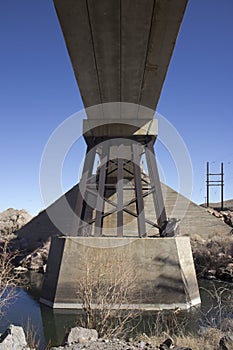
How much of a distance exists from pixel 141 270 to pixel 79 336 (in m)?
4.54

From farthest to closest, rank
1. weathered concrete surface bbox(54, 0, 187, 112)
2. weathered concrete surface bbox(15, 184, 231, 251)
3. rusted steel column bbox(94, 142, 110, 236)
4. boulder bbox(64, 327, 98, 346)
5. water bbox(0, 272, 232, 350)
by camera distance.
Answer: weathered concrete surface bbox(15, 184, 231, 251) < rusted steel column bbox(94, 142, 110, 236) < water bbox(0, 272, 232, 350) < weathered concrete surface bbox(54, 0, 187, 112) < boulder bbox(64, 327, 98, 346)

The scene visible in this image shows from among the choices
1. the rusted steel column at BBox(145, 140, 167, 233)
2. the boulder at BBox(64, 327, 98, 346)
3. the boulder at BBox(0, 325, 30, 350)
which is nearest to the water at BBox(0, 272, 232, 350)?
the boulder at BBox(64, 327, 98, 346)

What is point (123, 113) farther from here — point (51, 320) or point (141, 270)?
point (51, 320)

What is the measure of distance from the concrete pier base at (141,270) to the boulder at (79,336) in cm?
379

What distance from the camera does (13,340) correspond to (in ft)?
16.4

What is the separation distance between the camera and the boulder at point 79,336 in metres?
5.40

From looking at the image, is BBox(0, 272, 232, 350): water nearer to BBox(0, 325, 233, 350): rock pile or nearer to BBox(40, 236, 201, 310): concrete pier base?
BBox(40, 236, 201, 310): concrete pier base

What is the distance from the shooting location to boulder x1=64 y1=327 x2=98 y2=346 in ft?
17.7

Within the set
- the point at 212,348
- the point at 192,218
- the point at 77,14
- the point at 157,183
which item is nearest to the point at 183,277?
the point at 157,183

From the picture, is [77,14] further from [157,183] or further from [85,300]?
[157,183]

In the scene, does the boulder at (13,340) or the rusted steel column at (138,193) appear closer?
the boulder at (13,340)

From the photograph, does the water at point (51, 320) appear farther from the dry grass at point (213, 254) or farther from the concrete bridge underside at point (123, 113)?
the dry grass at point (213, 254)

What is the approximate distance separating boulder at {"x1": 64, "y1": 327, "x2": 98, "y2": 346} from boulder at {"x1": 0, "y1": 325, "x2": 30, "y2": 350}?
668 mm

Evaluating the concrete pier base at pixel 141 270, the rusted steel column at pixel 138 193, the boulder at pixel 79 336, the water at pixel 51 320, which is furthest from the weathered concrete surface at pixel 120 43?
the water at pixel 51 320
